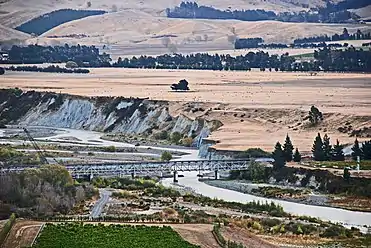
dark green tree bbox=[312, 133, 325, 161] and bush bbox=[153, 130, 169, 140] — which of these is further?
bush bbox=[153, 130, 169, 140]

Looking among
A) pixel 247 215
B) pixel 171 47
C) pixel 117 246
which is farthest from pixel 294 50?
pixel 117 246

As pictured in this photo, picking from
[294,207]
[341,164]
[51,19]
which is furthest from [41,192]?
[51,19]

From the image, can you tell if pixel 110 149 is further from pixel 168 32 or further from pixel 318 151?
pixel 168 32

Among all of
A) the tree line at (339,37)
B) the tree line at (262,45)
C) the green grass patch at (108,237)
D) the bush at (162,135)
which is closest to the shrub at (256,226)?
the green grass patch at (108,237)

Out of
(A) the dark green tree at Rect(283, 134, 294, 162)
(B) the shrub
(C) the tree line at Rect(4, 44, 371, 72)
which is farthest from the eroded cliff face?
→ (C) the tree line at Rect(4, 44, 371, 72)

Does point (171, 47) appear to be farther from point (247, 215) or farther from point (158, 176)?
point (247, 215)

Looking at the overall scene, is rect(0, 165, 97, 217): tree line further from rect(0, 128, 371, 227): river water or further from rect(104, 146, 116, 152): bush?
rect(104, 146, 116, 152): bush
